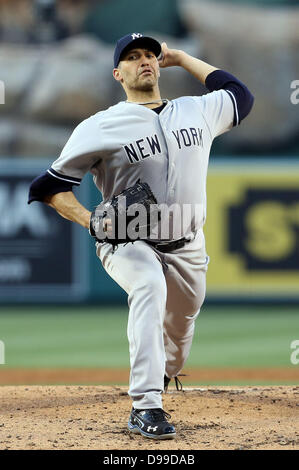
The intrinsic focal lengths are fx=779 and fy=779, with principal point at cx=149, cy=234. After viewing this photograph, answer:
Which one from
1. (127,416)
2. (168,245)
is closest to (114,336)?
(127,416)

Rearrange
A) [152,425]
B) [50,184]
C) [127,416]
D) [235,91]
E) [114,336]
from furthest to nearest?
[114,336]
[235,91]
[127,416]
[50,184]
[152,425]

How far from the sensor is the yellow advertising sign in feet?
30.8

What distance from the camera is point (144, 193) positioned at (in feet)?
10.2

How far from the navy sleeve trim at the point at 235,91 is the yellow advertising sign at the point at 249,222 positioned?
5.85 m

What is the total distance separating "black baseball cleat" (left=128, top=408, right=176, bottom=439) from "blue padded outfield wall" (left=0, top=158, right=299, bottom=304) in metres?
6.39

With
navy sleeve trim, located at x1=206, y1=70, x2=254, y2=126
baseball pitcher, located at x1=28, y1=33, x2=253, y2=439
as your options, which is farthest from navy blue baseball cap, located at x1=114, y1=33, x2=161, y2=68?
navy sleeve trim, located at x1=206, y1=70, x2=254, y2=126

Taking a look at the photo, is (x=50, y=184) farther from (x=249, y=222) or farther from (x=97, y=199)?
(x=249, y=222)

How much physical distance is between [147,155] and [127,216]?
270 mm

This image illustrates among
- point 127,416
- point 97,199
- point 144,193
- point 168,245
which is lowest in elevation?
point 127,416

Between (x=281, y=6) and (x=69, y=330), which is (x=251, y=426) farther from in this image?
(x=281, y=6)

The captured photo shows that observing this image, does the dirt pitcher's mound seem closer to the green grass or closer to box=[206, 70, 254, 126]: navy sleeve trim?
box=[206, 70, 254, 126]: navy sleeve trim

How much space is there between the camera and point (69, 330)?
7.79m

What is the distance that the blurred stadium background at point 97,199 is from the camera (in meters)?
6.65

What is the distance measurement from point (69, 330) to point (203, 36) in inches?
221
